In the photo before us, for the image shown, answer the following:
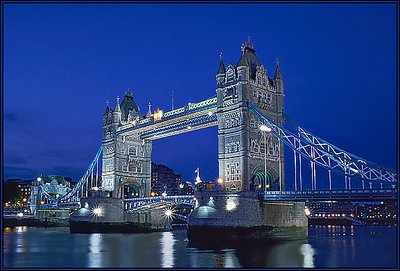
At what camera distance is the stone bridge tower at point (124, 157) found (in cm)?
7238

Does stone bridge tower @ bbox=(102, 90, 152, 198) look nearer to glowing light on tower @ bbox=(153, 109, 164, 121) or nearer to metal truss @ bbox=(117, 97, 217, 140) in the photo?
metal truss @ bbox=(117, 97, 217, 140)

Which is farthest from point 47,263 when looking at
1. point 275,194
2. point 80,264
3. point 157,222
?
point 157,222

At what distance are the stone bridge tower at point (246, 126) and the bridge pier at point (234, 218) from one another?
2.62 meters

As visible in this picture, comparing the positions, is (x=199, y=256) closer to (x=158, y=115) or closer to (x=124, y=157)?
(x=158, y=115)

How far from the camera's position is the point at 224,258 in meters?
34.6

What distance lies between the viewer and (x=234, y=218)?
45.4 m

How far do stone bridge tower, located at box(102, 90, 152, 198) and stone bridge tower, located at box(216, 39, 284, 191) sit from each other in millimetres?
22284

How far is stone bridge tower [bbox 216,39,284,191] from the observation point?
49.9 meters

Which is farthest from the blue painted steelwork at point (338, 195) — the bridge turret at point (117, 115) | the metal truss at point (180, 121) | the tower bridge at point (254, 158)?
the bridge turret at point (117, 115)

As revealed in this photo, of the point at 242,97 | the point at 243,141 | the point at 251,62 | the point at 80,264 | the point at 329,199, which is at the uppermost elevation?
the point at 251,62

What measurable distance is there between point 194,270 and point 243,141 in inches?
892

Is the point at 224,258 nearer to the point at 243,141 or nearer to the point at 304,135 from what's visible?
the point at 243,141

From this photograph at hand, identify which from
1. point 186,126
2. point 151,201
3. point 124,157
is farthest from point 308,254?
point 124,157

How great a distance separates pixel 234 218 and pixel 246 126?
32.0 feet
